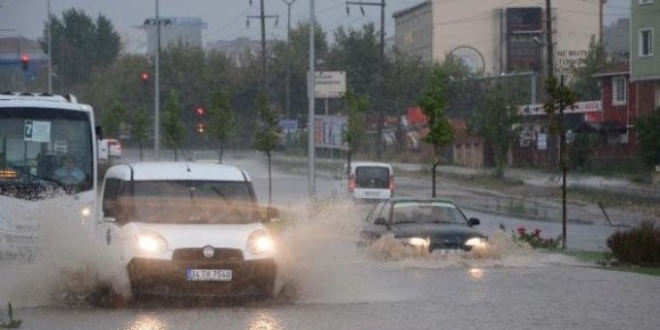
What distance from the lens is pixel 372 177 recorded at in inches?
1937

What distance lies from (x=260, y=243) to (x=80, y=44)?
121 m

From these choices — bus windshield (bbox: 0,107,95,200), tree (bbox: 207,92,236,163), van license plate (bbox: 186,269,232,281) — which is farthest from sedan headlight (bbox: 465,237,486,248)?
tree (bbox: 207,92,236,163)

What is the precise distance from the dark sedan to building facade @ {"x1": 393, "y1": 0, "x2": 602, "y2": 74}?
303ft

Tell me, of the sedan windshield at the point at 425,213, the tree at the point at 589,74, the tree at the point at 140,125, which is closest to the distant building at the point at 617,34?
the tree at the point at 589,74

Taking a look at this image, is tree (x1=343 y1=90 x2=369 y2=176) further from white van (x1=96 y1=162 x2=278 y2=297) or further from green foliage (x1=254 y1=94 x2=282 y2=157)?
white van (x1=96 y1=162 x2=278 y2=297)

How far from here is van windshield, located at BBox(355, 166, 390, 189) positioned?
161ft

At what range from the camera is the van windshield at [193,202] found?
56.8ft

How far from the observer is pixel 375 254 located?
23.6 m

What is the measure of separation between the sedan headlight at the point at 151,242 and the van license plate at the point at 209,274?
450 mm

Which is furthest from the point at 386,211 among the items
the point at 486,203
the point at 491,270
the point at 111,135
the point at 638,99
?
the point at 111,135

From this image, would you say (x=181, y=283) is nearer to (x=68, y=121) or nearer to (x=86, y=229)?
(x=86, y=229)

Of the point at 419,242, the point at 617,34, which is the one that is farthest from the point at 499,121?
the point at 617,34

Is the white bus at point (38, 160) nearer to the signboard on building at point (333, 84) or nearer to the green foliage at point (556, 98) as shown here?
the green foliage at point (556, 98)

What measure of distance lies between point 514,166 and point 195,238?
63696 millimetres
